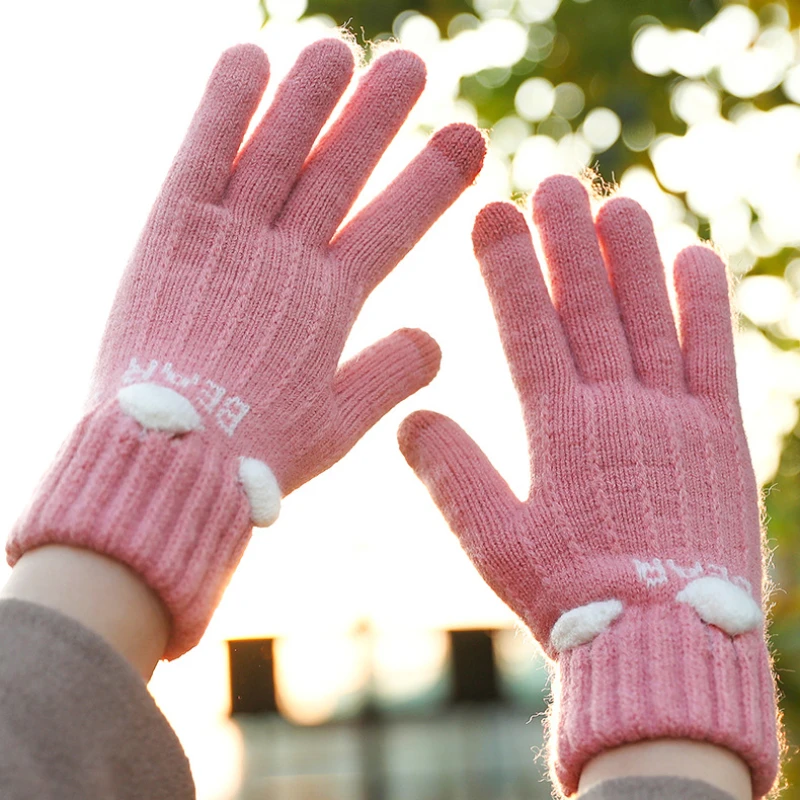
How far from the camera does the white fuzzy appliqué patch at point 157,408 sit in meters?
0.83

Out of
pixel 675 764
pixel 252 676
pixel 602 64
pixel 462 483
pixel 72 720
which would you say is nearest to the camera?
pixel 72 720

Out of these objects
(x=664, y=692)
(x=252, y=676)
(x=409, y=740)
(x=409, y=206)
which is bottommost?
(x=409, y=740)

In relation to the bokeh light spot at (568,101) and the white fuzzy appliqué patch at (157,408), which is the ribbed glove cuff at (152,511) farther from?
the bokeh light spot at (568,101)

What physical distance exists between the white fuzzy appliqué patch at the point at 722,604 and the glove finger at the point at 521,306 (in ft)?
0.80

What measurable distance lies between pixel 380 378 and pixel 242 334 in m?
0.15

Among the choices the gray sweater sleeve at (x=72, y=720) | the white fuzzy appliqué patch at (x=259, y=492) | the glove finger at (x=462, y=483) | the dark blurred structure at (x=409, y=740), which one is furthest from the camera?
the dark blurred structure at (x=409, y=740)

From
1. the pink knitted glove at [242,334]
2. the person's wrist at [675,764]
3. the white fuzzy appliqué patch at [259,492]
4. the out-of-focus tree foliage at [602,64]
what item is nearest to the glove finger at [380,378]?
the pink knitted glove at [242,334]

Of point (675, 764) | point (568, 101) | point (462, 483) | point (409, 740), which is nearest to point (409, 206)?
point (462, 483)

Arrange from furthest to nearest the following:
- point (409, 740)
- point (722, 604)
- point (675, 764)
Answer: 1. point (409, 740)
2. point (722, 604)
3. point (675, 764)

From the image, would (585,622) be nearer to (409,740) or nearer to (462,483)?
(462,483)

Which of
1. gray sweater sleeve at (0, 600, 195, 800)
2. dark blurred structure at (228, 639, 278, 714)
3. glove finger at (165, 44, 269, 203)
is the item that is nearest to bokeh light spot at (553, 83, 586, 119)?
glove finger at (165, 44, 269, 203)

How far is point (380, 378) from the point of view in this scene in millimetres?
1031

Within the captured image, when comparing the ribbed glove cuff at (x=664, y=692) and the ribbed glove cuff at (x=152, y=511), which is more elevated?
the ribbed glove cuff at (x=152, y=511)

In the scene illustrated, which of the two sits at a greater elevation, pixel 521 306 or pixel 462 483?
pixel 521 306
